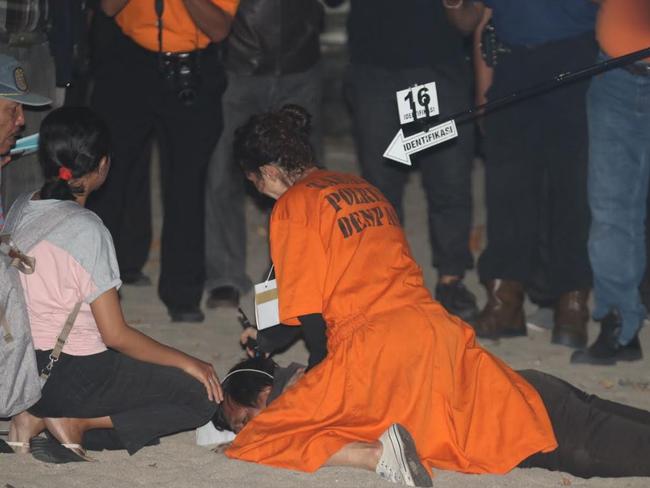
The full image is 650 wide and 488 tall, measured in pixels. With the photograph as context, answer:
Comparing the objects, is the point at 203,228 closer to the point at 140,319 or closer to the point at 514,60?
the point at 140,319

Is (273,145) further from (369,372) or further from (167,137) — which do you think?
(167,137)

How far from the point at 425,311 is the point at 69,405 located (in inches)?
53.4

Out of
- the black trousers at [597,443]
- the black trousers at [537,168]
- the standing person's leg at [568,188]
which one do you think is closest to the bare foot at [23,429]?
the black trousers at [597,443]

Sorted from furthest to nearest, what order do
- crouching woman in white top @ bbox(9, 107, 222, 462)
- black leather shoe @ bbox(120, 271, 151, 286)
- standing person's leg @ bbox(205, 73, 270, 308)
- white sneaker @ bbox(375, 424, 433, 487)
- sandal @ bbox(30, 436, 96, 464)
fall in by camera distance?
black leather shoe @ bbox(120, 271, 151, 286) → standing person's leg @ bbox(205, 73, 270, 308) → sandal @ bbox(30, 436, 96, 464) → crouching woman in white top @ bbox(9, 107, 222, 462) → white sneaker @ bbox(375, 424, 433, 487)

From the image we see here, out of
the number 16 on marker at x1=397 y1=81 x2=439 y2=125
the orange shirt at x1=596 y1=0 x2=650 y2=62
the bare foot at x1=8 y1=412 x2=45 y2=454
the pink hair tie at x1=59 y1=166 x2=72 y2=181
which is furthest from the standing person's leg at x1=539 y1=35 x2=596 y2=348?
the bare foot at x1=8 y1=412 x2=45 y2=454

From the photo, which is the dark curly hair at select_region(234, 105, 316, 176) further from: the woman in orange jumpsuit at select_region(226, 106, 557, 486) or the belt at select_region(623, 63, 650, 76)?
the belt at select_region(623, 63, 650, 76)

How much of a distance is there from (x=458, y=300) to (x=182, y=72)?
1837 mm

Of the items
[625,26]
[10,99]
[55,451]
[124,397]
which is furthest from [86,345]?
[625,26]

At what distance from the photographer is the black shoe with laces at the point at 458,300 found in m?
6.63

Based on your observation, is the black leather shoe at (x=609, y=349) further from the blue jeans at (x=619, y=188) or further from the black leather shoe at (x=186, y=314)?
the black leather shoe at (x=186, y=314)

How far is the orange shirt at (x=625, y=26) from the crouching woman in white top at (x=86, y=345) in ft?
7.74

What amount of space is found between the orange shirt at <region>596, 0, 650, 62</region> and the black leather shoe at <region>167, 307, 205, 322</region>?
7.90 ft

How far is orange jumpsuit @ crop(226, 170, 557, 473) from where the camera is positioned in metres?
4.63

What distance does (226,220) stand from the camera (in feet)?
22.6
